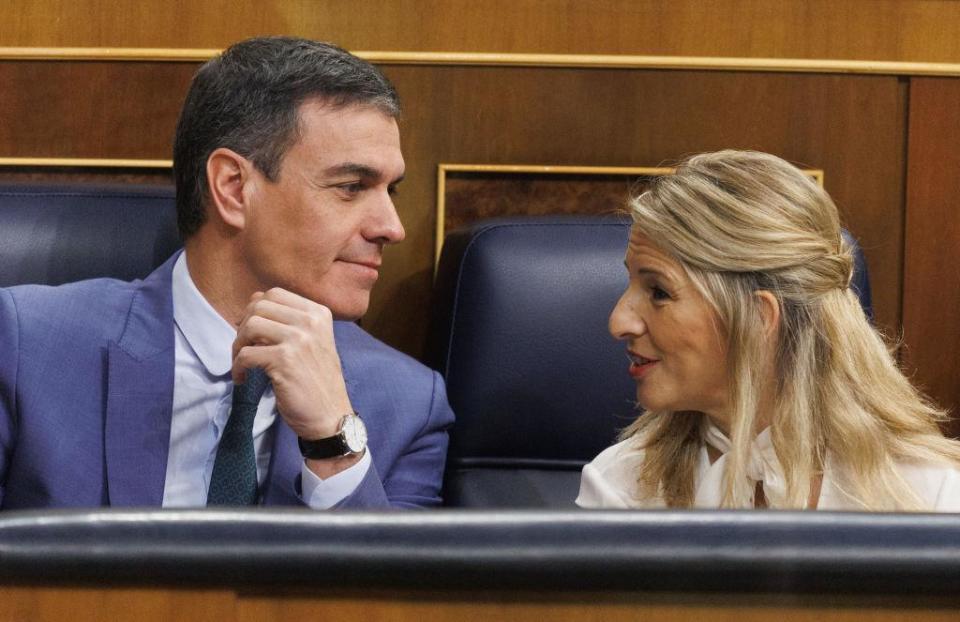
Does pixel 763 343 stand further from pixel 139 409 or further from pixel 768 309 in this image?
pixel 139 409

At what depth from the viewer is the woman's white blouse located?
2.97 feet

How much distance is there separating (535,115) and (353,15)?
25cm

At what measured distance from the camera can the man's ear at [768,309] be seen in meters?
0.95

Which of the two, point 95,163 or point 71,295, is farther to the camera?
point 95,163

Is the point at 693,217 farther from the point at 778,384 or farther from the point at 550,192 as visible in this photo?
the point at 550,192

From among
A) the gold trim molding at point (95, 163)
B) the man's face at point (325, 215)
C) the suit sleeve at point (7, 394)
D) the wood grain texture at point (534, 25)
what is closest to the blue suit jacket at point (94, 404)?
the suit sleeve at point (7, 394)

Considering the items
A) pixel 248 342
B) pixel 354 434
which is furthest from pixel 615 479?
pixel 248 342

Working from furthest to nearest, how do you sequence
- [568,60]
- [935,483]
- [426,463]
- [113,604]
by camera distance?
[568,60] < [426,463] < [935,483] < [113,604]

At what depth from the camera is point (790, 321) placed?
3.16 ft

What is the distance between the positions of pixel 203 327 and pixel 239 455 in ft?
0.55

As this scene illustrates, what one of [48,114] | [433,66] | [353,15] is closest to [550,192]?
[433,66]

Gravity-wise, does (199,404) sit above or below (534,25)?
below

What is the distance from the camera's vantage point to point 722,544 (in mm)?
389

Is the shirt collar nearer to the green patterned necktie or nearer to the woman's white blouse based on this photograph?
the green patterned necktie
